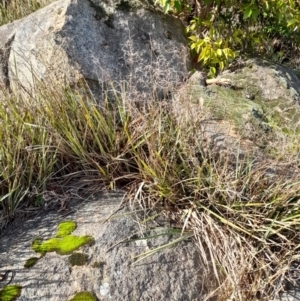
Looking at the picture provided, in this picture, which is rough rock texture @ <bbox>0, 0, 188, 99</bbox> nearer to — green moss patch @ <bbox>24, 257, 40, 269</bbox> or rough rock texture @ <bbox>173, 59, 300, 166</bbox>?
rough rock texture @ <bbox>173, 59, 300, 166</bbox>

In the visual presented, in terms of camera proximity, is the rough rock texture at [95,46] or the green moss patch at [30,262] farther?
the rough rock texture at [95,46]

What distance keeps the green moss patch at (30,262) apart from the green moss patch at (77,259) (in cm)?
18

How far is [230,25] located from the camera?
11.7 ft

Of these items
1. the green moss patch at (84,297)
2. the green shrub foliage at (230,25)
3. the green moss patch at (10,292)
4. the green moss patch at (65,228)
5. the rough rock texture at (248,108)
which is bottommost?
the green moss patch at (84,297)

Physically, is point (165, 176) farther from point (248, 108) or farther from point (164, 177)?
point (248, 108)

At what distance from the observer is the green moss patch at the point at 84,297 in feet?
7.00

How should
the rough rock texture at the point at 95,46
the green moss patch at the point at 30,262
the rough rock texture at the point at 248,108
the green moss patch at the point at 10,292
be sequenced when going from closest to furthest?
the green moss patch at the point at 10,292
the green moss patch at the point at 30,262
the rough rock texture at the point at 248,108
the rough rock texture at the point at 95,46

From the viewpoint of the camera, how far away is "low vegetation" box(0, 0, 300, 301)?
241cm

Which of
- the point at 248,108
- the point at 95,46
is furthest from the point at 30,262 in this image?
the point at 248,108

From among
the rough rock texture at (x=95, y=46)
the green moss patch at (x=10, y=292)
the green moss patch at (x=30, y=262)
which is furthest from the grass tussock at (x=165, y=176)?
the green moss patch at (x=10, y=292)

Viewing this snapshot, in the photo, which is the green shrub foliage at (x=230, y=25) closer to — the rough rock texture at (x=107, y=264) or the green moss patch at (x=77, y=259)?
the rough rock texture at (x=107, y=264)

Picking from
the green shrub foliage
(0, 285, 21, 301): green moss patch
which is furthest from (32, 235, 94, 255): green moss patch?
the green shrub foliage

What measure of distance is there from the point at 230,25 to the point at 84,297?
2.48 meters

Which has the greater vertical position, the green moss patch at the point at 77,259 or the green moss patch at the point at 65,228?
the green moss patch at the point at 65,228
